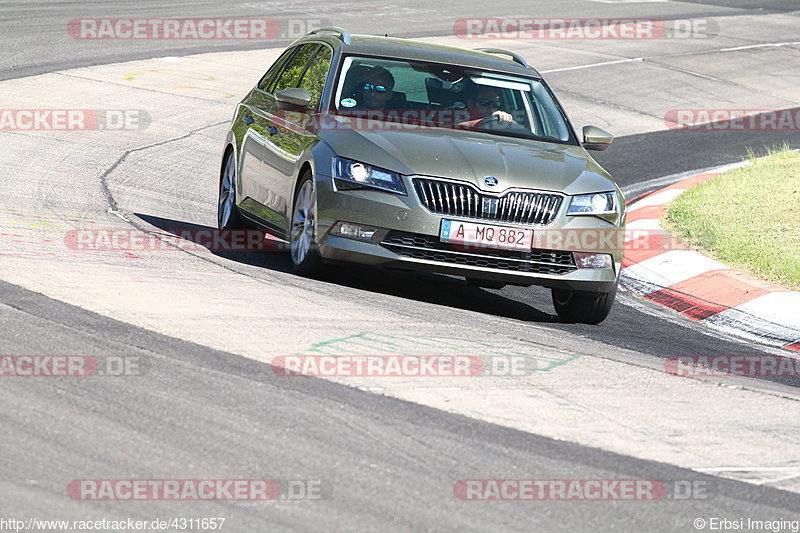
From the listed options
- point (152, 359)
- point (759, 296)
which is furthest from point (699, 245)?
point (152, 359)

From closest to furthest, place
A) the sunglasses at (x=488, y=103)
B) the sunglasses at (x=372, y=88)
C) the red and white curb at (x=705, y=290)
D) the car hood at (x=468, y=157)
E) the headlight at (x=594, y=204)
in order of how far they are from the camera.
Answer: the car hood at (x=468, y=157), the headlight at (x=594, y=204), the red and white curb at (x=705, y=290), the sunglasses at (x=372, y=88), the sunglasses at (x=488, y=103)

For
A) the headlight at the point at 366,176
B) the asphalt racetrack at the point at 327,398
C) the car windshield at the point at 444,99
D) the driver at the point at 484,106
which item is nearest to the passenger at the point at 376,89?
the car windshield at the point at 444,99

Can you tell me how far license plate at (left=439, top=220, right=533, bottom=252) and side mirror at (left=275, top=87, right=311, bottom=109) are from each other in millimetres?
1507

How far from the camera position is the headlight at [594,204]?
8.39 meters

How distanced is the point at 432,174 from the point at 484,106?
4.74ft

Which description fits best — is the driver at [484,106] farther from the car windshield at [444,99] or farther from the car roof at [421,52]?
the car roof at [421,52]

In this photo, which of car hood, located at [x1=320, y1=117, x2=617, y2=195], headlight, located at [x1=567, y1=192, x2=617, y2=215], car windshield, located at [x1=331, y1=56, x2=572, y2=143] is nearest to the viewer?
car hood, located at [x1=320, y1=117, x2=617, y2=195]

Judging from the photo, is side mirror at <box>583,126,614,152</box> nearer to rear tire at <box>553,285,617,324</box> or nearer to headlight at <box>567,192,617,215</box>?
headlight at <box>567,192,617,215</box>

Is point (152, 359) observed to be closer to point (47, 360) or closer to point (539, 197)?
point (47, 360)

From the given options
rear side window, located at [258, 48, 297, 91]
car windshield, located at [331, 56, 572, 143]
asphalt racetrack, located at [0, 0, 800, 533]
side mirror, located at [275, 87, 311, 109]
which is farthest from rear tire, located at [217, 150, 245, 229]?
car windshield, located at [331, 56, 572, 143]

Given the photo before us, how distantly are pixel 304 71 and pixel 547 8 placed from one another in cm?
2237

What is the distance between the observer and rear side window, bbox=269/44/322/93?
10.0 meters

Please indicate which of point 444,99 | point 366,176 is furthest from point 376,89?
point 366,176

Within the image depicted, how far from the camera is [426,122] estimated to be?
29.8 ft
